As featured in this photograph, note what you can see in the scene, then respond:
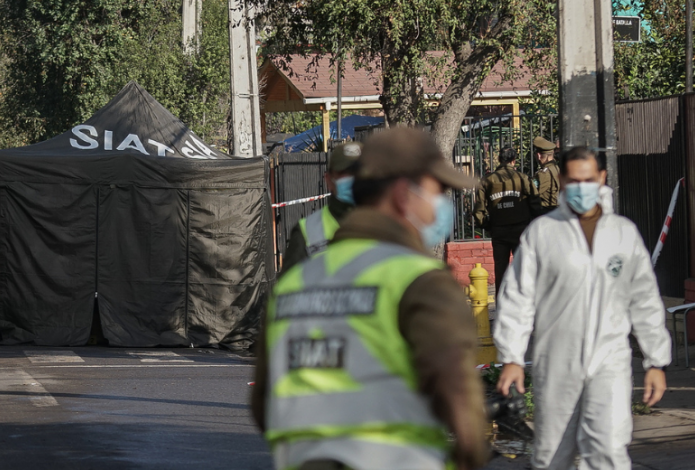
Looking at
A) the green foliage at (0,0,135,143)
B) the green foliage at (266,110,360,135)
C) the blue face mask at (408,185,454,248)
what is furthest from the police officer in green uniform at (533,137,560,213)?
the green foliage at (266,110,360,135)

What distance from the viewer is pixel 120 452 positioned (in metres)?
6.98

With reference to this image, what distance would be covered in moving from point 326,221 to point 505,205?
6.62 m

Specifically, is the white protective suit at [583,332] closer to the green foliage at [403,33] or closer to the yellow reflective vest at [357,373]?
the yellow reflective vest at [357,373]

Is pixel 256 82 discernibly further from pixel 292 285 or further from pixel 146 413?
pixel 292 285

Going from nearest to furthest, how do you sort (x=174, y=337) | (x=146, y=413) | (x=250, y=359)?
(x=146, y=413) < (x=250, y=359) < (x=174, y=337)

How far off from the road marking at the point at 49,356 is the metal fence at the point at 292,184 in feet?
14.4

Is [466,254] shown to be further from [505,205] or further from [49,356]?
[49,356]

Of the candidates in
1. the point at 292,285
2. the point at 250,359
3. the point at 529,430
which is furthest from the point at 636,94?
the point at 292,285

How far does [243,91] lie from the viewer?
1552 centimetres

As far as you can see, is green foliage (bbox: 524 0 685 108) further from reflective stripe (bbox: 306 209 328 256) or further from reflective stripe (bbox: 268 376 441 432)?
reflective stripe (bbox: 268 376 441 432)

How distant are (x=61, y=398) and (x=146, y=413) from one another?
1.12 meters

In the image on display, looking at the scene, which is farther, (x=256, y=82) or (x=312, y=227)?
(x=256, y=82)

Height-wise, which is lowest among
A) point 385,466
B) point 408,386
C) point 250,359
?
point 250,359

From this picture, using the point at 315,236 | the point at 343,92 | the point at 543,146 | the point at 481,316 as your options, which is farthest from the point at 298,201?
the point at 343,92
